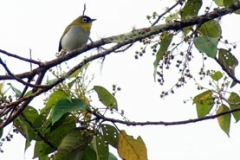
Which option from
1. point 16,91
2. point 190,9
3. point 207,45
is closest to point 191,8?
point 190,9

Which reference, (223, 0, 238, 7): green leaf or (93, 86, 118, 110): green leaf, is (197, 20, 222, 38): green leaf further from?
(93, 86, 118, 110): green leaf

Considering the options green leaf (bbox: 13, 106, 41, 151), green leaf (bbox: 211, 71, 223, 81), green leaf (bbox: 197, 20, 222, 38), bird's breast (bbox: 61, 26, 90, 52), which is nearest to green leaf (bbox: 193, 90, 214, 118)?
green leaf (bbox: 211, 71, 223, 81)

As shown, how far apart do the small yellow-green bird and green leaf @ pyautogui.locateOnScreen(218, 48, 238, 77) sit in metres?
0.94

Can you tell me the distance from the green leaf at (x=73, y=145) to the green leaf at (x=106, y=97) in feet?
0.38

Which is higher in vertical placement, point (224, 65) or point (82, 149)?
point (224, 65)

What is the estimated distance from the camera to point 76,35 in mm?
3086

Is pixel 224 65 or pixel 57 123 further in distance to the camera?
pixel 224 65

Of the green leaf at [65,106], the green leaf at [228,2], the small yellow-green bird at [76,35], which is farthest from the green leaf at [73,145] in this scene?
the small yellow-green bird at [76,35]

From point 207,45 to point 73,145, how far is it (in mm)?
519

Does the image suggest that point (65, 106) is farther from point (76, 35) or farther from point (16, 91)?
point (76, 35)

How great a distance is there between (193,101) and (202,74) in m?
0.26

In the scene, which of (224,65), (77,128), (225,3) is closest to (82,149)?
(77,128)

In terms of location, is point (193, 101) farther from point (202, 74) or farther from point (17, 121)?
point (17, 121)

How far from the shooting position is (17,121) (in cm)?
183
